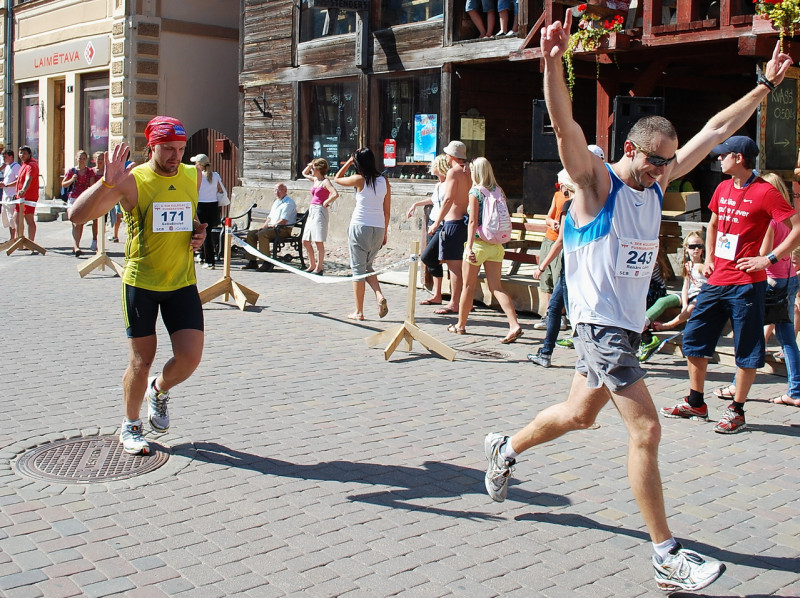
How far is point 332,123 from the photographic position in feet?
65.2

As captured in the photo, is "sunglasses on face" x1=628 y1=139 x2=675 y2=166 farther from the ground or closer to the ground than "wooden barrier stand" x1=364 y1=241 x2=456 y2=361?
farther from the ground

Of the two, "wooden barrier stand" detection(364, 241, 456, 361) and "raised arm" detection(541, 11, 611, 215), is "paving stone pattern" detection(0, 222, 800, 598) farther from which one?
"raised arm" detection(541, 11, 611, 215)

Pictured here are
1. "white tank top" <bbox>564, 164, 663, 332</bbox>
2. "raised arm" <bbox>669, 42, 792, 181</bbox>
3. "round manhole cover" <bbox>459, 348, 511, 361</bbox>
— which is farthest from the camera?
"round manhole cover" <bbox>459, 348, 511, 361</bbox>

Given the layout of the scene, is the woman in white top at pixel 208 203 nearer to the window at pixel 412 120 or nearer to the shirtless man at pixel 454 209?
the window at pixel 412 120

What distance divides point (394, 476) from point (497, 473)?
0.74 metres

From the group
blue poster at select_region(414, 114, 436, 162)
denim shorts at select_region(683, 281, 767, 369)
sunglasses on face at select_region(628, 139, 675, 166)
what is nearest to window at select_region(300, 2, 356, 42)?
blue poster at select_region(414, 114, 436, 162)

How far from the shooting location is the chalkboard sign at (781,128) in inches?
477

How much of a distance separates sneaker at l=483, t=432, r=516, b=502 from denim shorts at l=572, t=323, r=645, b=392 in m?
0.71

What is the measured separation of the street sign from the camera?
17.4 meters

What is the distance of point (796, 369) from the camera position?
7.14 meters

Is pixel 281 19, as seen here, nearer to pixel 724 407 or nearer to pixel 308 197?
pixel 308 197

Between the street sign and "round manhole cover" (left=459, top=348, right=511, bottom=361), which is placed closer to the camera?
"round manhole cover" (left=459, top=348, right=511, bottom=361)

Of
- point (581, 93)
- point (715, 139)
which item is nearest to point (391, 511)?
point (715, 139)

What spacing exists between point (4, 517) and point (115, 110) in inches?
841
